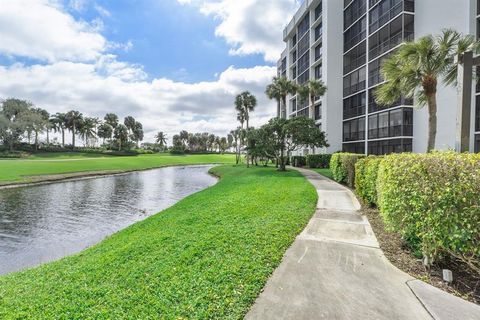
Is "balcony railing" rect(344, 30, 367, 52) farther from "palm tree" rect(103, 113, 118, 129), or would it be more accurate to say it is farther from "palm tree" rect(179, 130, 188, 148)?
"palm tree" rect(179, 130, 188, 148)

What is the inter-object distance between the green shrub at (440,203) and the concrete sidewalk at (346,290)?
2.18 feet

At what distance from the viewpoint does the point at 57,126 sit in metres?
83.2

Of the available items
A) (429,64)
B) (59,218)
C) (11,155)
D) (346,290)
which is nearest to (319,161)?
(429,64)

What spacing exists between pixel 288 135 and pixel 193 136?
10019 cm

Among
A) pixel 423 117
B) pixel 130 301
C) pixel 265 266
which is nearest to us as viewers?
pixel 130 301

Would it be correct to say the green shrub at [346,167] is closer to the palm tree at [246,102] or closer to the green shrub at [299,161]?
the green shrub at [299,161]

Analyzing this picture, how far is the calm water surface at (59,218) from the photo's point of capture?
324 inches

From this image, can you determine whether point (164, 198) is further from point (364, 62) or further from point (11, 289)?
point (364, 62)

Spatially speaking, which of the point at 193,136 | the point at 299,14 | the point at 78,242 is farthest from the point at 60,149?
the point at 78,242

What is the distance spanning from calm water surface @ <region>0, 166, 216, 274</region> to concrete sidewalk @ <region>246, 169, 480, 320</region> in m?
7.34

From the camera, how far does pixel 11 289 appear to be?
452 cm

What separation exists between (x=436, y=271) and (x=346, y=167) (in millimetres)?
10402

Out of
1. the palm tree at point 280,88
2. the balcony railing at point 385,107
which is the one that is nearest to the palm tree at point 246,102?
the palm tree at point 280,88

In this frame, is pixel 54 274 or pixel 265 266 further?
pixel 54 274
